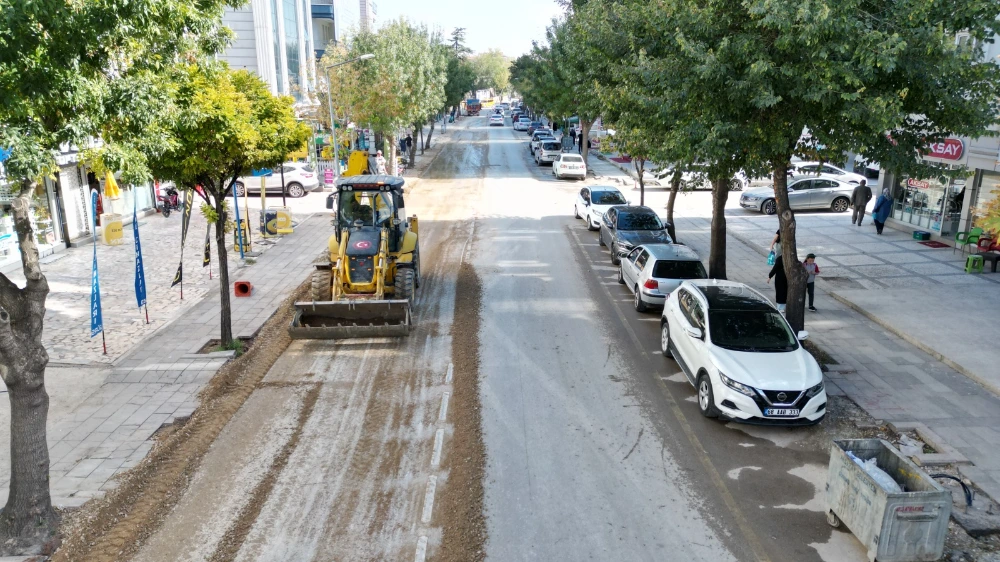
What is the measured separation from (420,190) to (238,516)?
27356 mm

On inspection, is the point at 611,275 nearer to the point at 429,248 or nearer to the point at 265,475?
the point at 429,248

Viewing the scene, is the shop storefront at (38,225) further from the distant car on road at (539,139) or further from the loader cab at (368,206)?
the distant car on road at (539,139)

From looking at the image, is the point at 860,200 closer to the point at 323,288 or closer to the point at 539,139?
the point at 323,288

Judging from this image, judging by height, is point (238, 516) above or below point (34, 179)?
below

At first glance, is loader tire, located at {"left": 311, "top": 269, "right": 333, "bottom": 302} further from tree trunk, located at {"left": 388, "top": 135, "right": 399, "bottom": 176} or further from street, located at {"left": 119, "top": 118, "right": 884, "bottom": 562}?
tree trunk, located at {"left": 388, "top": 135, "right": 399, "bottom": 176}

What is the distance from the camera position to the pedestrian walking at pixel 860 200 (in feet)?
80.4

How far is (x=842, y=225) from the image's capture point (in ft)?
82.5

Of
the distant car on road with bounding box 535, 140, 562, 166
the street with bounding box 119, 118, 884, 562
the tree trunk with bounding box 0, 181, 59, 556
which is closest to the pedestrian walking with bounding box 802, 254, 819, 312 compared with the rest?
the street with bounding box 119, 118, 884, 562

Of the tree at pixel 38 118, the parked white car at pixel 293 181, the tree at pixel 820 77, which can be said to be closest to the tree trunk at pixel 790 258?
the tree at pixel 820 77

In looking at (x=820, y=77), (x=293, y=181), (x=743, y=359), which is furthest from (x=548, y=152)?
(x=743, y=359)

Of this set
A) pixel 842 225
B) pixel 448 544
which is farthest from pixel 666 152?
pixel 842 225

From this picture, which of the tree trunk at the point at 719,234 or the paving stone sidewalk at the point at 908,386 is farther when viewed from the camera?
the tree trunk at the point at 719,234

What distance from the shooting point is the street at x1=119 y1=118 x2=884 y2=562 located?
751cm

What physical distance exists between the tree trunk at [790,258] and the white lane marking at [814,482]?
13.7ft
